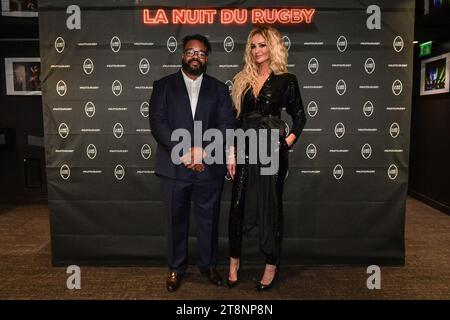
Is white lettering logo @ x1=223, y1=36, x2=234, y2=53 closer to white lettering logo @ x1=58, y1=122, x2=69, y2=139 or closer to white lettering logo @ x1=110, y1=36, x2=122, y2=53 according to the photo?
white lettering logo @ x1=110, y1=36, x2=122, y2=53

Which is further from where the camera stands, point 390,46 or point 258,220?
point 390,46

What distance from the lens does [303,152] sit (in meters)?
3.60

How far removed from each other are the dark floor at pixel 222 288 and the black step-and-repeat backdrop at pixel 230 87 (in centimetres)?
19

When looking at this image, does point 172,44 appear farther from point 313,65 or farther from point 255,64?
point 313,65

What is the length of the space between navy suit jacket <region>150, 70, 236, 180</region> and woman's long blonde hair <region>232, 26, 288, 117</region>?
0.11m

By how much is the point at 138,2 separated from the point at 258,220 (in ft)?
6.80

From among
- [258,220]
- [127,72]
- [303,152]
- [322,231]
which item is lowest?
[322,231]

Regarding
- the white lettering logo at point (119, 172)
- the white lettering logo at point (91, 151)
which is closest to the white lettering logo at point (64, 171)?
the white lettering logo at point (91, 151)

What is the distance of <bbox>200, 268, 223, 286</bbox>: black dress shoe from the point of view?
3241mm

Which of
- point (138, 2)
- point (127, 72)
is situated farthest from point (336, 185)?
point (138, 2)

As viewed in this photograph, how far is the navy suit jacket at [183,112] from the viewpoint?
10.1 feet

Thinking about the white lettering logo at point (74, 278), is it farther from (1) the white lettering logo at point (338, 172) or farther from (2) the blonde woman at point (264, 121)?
(1) the white lettering logo at point (338, 172)
